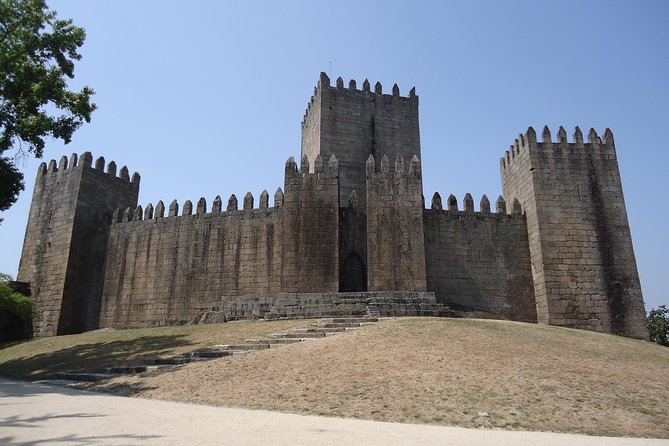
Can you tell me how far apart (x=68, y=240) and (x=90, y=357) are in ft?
37.4

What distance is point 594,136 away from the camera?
21.7 meters

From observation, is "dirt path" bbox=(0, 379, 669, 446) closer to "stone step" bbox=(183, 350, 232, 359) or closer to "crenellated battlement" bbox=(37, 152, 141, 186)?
"stone step" bbox=(183, 350, 232, 359)

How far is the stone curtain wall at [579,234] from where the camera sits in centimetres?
1931

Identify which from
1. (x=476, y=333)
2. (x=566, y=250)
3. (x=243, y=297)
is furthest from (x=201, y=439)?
(x=566, y=250)

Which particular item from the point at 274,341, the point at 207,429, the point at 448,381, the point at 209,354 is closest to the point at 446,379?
the point at 448,381

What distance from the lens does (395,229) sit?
1884 centimetres

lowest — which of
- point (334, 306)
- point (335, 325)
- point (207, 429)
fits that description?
point (207, 429)

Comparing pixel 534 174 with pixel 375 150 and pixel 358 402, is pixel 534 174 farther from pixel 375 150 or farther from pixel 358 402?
pixel 358 402

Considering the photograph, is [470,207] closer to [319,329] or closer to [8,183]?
[319,329]

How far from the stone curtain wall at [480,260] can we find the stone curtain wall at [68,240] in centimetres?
1601

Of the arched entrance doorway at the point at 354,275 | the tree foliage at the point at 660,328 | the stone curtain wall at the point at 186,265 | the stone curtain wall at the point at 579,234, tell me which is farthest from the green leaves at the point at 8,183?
the tree foliage at the point at 660,328

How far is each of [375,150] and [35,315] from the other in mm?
18233

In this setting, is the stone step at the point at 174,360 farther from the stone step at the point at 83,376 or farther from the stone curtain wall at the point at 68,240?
the stone curtain wall at the point at 68,240

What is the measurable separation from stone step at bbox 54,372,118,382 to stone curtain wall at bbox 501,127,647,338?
15.5m
